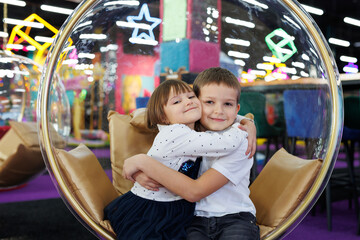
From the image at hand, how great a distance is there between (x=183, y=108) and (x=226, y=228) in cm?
36

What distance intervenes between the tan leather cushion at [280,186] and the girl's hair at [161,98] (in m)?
0.37

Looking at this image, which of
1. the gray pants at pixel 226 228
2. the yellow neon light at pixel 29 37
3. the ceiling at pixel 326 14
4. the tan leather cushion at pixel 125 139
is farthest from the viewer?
→ the ceiling at pixel 326 14

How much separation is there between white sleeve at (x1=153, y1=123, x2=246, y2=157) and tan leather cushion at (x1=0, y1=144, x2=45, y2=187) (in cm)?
236

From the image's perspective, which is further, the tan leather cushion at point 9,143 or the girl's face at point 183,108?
the tan leather cushion at point 9,143

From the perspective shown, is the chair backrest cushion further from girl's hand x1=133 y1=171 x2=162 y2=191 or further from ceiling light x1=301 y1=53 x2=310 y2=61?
girl's hand x1=133 y1=171 x2=162 y2=191

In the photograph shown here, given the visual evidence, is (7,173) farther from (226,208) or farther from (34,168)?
(226,208)

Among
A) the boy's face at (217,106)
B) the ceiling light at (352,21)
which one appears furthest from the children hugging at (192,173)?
the ceiling light at (352,21)

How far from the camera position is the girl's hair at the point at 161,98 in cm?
123

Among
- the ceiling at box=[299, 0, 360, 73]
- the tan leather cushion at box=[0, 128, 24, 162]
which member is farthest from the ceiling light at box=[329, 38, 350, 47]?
the tan leather cushion at box=[0, 128, 24, 162]

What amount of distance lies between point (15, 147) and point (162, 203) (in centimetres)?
239

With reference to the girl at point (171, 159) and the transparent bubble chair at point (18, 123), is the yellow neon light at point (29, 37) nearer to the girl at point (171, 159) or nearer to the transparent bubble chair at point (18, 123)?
the transparent bubble chair at point (18, 123)

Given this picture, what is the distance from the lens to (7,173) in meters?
3.25

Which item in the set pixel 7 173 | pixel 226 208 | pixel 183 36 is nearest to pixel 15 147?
pixel 7 173

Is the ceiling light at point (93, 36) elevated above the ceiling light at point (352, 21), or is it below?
below
